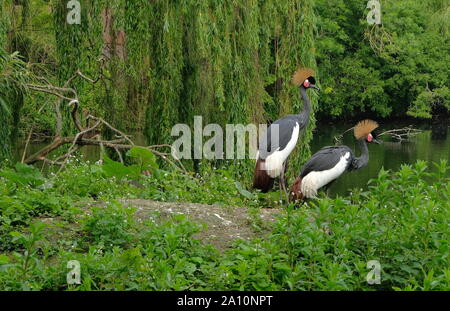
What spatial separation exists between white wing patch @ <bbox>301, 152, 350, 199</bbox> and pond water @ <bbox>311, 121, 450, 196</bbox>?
8560mm

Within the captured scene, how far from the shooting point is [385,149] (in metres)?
23.9

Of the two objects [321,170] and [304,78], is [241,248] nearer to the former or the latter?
[321,170]

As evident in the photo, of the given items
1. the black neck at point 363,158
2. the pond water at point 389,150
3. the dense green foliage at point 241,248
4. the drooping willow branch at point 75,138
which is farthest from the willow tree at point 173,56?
the pond water at point 389,150

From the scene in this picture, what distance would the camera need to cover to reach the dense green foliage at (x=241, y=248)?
15.4ft

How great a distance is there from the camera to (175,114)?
10453 millimetres

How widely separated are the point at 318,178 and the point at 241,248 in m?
3.78

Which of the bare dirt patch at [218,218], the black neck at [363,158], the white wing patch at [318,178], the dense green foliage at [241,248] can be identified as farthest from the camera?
the black neck at [363,158]

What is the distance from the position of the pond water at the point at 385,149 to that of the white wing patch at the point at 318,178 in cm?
667

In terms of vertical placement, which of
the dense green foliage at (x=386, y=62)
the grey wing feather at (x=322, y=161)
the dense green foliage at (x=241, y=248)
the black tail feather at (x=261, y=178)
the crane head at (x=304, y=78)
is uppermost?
the dense green foliage at (x=386, y=62)

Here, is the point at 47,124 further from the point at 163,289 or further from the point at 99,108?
the point at 163,289

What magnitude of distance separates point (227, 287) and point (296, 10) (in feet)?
24.9

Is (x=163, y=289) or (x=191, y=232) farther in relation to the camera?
(x=191, y=232)

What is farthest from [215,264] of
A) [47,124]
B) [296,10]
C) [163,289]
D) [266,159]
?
[47,124]

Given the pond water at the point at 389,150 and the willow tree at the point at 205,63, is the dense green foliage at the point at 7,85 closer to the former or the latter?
the willow tree at the point at 205,63
